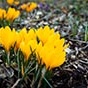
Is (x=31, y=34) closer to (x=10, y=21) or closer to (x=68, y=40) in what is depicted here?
(x=68, y=40)

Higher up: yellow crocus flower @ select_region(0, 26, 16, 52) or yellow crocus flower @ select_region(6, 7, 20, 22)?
yellow crocus flower @ select_region(0, 26, 16, 52)

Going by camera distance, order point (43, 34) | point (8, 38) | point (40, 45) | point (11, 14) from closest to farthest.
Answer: point (40, 45) < point (8, 38) < point (43, 34) < point (11, 14)

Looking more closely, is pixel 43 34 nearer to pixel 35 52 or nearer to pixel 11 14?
pixel 35 52

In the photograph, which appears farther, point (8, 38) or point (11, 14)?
point (11, 14)

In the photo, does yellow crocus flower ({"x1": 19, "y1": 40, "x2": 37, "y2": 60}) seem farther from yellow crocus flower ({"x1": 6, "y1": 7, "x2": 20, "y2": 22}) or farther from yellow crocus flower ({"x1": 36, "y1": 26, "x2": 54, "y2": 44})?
yellow crocus flower ({"x1": 6, "y1": 7, "x2": 20, "y2": 22})

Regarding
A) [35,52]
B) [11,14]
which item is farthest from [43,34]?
[11,14]

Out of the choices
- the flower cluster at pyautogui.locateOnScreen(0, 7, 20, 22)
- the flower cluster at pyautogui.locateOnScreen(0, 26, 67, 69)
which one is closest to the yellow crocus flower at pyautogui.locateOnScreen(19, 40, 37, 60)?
the flower cluster at pyautogui.locateOnScreen(0, 26, 67, 69)

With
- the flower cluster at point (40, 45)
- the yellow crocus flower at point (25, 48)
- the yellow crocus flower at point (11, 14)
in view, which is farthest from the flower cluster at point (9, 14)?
the yellow crocus flower at point (25, 48)

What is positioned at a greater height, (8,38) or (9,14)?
(8,38)

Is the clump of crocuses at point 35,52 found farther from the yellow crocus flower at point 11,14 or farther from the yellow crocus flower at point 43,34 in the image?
the yellow crocus flower at point 11,14
